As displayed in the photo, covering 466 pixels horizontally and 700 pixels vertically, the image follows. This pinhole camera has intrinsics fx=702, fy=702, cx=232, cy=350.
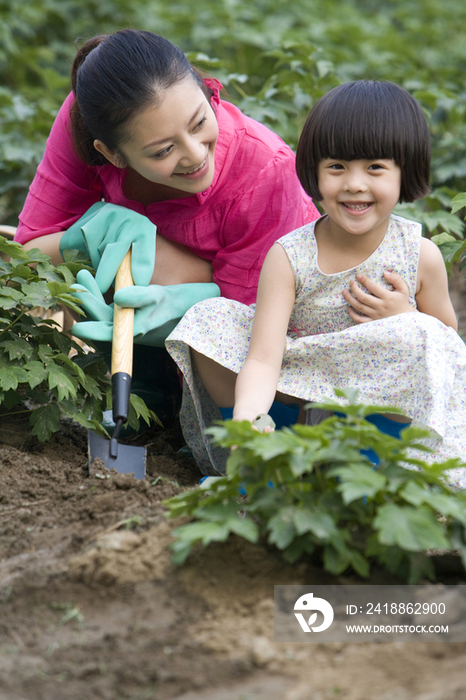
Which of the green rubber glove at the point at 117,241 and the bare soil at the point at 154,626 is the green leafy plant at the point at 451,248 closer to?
the green rubber glove at the point at 117,241

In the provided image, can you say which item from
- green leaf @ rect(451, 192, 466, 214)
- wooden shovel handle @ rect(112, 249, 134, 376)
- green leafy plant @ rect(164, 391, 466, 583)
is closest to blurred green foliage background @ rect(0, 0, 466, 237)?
green leaf @ rect(451, 192, 466, 214)

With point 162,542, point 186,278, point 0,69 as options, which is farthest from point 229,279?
point 0,69

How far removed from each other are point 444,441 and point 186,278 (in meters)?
1.01

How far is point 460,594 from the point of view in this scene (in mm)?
1247

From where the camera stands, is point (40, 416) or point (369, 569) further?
point (40, 416)

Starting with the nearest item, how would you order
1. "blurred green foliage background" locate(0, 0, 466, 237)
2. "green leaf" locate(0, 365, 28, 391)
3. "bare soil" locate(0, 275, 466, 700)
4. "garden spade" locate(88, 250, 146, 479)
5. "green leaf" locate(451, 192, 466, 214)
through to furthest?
"bare soil" locate(0, 275, 466, 700) → "green leaf" locate(0, 365, 28, 391) → "garden spade" locate(88, 250, 146, 479) → "green leaf" locate(451, 192, 466, 214) → "blurred green foliage background" locate(0, 0, 466, 237)

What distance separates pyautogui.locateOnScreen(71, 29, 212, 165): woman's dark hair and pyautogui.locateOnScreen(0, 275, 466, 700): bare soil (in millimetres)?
1055

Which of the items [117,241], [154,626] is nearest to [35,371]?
[117,241]

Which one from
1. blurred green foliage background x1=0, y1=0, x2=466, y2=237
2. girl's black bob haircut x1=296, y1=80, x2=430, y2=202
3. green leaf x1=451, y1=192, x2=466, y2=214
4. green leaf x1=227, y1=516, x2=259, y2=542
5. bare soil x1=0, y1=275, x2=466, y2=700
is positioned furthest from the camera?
blurred green foliage background x1=0, y1=0, x2=466, y2=237

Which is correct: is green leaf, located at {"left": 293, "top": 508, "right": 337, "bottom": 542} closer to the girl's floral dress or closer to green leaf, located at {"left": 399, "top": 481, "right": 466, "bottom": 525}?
green leaf, located at {"left": 399, "top": 481, "right": 466, "bottom": 525}

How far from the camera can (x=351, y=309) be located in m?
2.01

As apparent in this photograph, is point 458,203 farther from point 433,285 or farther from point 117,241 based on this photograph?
point 117,241

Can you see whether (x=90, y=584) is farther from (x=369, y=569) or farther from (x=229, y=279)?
(x=229, y=279)

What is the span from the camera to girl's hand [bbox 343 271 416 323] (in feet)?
6.40
